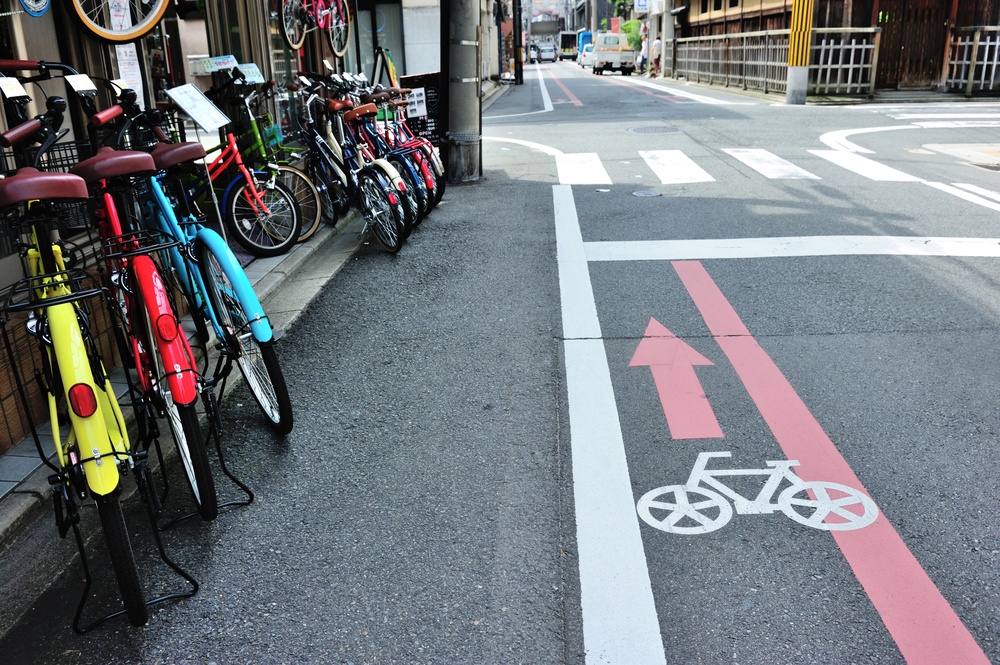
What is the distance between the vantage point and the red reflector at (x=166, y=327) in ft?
10.4

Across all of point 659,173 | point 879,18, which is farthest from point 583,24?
point 659,173

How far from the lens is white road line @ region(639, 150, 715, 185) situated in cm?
1100

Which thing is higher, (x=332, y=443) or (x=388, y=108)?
(x=388, y=108)

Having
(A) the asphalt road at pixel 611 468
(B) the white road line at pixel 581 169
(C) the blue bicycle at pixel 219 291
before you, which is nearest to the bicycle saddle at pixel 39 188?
(C) the blue bicycle at pixel 219 291

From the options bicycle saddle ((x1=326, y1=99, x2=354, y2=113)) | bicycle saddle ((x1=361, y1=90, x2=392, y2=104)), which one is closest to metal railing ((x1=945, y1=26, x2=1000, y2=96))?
bicycle saddle ((x1=361, y1=90, x2=392, y2=104))

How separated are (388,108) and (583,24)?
159 metres

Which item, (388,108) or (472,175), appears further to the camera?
(472,175)

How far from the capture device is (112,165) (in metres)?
3.20

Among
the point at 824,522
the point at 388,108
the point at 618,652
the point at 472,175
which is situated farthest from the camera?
the point at 472,175

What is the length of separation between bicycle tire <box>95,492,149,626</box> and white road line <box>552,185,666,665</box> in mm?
1465

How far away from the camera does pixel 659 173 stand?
1154 cm

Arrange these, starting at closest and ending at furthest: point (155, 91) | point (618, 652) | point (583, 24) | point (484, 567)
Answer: point (618, 652), point (484, 567), point (155, 91), point (583, 24)

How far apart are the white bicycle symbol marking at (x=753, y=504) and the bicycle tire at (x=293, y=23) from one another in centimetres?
833

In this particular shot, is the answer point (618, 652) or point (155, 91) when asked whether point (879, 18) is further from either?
point (618, 652)
